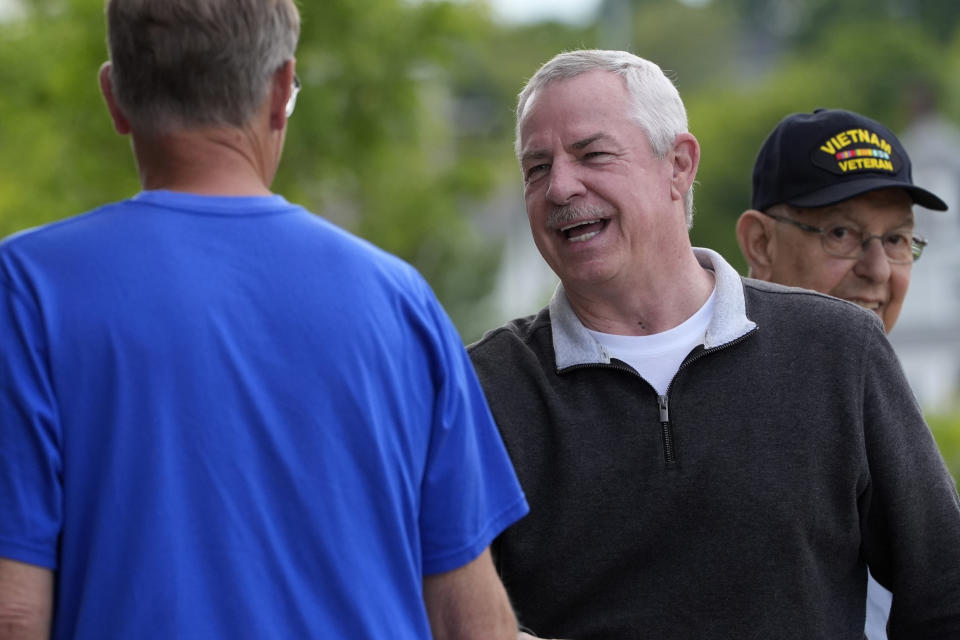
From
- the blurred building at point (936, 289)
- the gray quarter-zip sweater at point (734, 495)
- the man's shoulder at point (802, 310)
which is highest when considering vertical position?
the man's shoulder at point (802, 310)

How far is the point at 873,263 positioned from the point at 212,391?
2.35 meters

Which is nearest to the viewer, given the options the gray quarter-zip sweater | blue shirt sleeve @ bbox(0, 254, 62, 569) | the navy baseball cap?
blue shirt sleeve @ bbox(0, 254, 62, 569)

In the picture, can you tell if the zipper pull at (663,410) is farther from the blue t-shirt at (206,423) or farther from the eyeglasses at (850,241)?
the eyeglasses at (850,241)

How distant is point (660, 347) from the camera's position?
10.3ft

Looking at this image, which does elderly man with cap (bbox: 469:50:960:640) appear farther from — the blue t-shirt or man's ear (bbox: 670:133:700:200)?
the blue t-shirt

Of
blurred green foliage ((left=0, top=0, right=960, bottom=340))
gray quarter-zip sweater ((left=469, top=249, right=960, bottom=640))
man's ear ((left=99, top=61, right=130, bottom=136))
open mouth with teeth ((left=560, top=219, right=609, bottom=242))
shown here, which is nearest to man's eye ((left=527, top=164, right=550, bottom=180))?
open mouth with teeth ((left=560, top=219, right=609, bottom=242))

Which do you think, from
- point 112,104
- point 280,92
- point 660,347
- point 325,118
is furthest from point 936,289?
point 112,104

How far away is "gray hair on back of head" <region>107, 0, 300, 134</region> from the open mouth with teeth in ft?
3.80

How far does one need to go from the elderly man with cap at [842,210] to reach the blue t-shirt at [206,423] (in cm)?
201

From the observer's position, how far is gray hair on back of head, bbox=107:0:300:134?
82.7 inches

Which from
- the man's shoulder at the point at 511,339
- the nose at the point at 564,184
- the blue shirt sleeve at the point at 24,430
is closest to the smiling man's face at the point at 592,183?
the nose at the point at 564,184

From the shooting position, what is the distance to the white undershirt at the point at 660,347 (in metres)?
3.10

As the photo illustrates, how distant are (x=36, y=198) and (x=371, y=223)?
15.3ft

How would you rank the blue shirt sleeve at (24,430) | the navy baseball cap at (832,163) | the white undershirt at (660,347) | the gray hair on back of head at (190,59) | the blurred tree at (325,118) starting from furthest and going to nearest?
the blurred tree at (325,118) < the navy baseball cap at (832,163) < the white undershirt at (660,347) < the gray hair on back of head at (190,59) < the blue shirt sleeve at (24,430)
